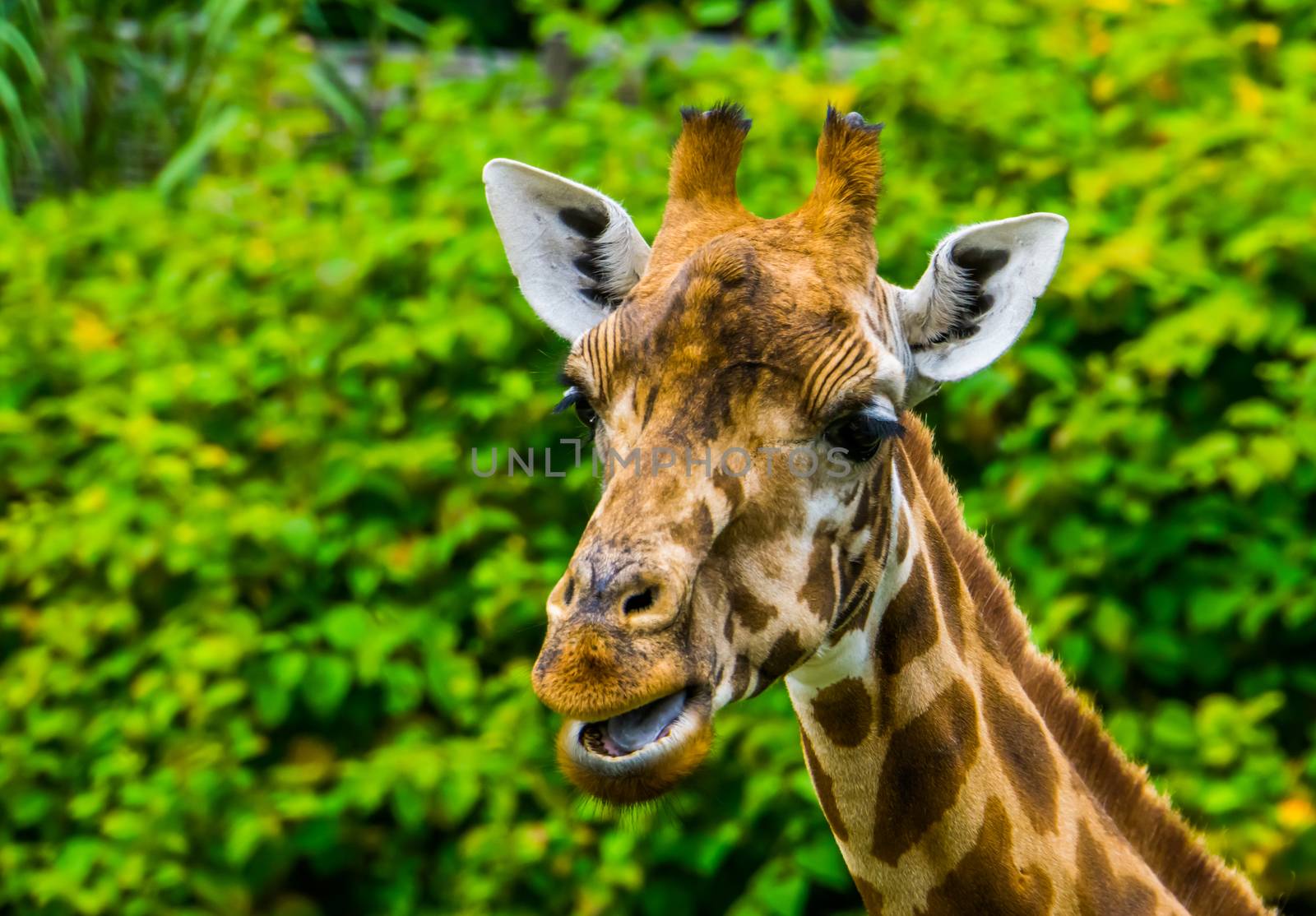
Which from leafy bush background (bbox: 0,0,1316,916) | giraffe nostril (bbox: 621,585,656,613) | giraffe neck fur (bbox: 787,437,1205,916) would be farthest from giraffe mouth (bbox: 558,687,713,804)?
leafy bush background (bbox: 0,0,1316,916)

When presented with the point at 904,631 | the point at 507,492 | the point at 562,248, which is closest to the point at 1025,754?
the point at 904,631

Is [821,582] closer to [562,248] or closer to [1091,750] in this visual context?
[1091,750]

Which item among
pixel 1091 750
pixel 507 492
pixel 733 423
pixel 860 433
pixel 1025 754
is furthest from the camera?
pixel 507 492

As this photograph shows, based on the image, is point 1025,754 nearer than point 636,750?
No

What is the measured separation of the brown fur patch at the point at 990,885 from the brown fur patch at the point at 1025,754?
82 mm

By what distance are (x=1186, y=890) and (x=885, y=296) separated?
120cm

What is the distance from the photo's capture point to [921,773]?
2.44 m

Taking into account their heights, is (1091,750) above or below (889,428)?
below

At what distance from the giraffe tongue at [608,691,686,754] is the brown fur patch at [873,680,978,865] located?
0.53 metres

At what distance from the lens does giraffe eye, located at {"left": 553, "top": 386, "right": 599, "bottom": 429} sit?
2422 millimetres

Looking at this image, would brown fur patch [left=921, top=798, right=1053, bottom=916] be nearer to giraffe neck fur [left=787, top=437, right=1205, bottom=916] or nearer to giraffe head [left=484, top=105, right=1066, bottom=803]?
giraffe neck fur [left=787, top=437, right=1205, bottom=916]

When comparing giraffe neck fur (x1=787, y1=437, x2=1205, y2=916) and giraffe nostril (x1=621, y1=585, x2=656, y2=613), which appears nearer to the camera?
giraffe nostril (x1=621, y1=585, x2=656, y2=613)

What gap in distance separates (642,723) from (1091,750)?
1.05 meters

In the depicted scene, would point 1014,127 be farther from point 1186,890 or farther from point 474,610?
point 1186,890
